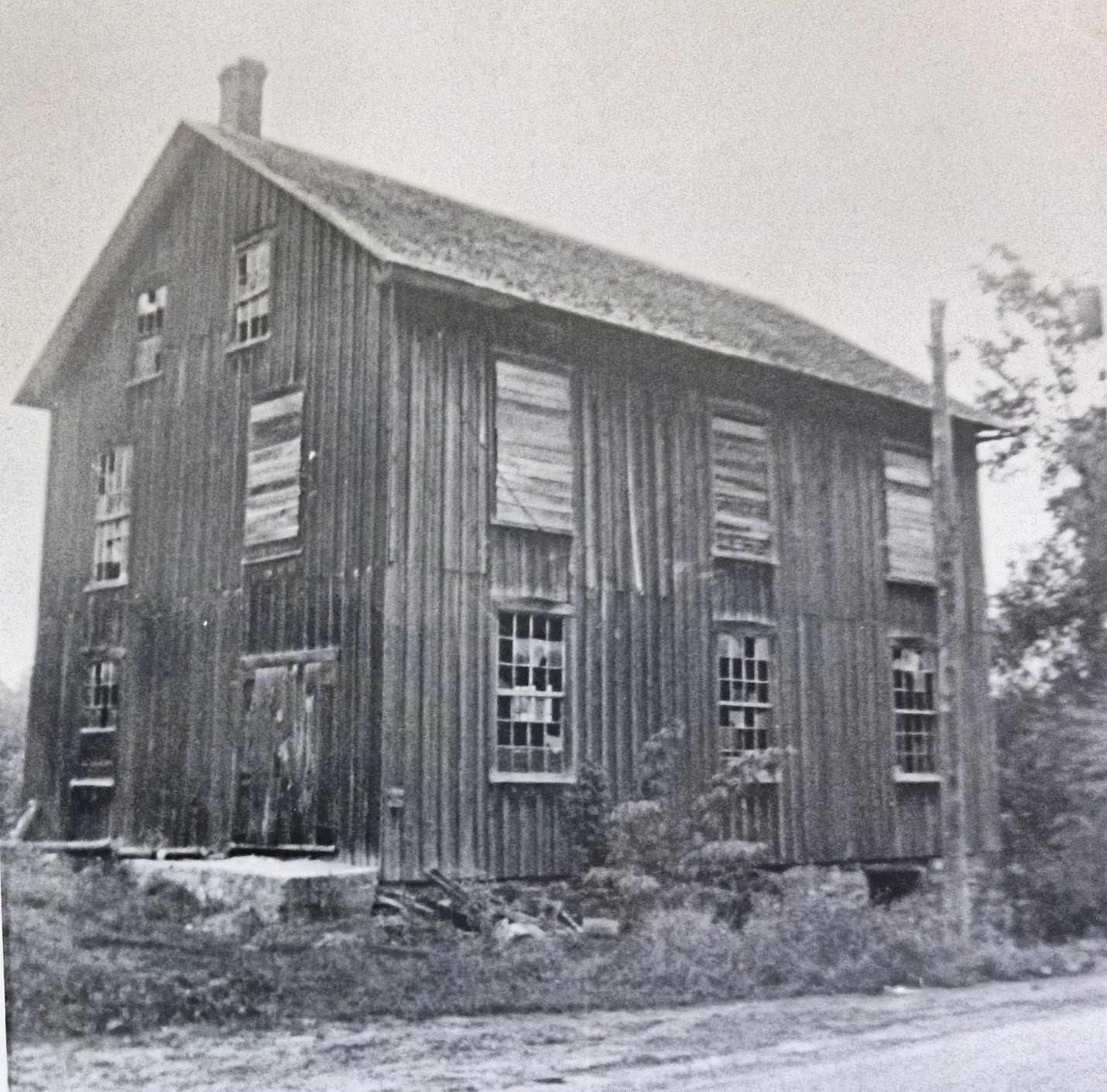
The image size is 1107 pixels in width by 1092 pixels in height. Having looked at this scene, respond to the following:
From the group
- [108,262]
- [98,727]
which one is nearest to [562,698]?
[98,727]

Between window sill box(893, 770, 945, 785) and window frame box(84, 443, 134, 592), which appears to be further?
window sill box(893, 770, 945, 785)

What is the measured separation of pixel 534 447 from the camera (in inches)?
245

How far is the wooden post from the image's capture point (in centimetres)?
652

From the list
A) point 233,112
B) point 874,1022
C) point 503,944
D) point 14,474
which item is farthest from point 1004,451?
point 14,474

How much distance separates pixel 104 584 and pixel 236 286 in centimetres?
126

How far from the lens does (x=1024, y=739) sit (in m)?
6.60

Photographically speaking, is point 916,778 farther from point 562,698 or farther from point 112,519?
point 112,519

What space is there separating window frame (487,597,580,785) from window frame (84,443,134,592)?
4.66ft

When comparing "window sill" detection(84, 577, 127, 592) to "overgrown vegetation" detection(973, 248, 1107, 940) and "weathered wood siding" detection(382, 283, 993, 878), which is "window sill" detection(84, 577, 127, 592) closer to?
"weathered wood siding" detection(382, 283, 993, 878)

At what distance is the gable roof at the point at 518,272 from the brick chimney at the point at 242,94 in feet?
0.14

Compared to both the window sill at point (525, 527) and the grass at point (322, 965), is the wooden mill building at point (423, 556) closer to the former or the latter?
the window sill at point (525, 527)

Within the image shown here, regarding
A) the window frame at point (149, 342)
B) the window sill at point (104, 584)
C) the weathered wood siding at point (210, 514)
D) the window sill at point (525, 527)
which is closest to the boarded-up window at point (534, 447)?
the window sill at point (525, 527)

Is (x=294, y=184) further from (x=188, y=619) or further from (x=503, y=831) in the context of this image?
(x=503, y=831)

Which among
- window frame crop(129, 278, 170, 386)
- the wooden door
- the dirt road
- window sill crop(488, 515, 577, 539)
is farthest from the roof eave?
the dirt road
